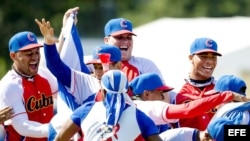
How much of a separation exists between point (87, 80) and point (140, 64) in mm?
1230

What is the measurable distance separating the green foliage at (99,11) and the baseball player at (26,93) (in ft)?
69.0

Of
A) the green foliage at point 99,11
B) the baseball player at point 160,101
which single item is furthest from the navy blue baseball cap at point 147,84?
the green foliage at point 99,11

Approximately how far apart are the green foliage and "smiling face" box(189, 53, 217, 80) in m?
21.6

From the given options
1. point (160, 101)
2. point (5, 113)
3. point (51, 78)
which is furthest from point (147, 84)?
point (51, 78)

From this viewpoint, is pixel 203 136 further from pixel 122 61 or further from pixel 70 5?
pixel 70 5

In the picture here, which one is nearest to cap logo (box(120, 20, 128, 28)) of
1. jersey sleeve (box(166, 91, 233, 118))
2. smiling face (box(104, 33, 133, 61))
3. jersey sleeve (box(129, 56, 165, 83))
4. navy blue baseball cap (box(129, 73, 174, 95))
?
smiling face (box(104, 33, 133, 61))

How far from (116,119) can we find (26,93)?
2.53 meters

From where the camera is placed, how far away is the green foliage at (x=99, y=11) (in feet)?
125

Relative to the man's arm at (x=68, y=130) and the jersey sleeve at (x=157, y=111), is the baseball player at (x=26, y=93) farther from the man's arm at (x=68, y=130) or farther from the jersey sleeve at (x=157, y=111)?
the man's arm at (x=68, y=130)

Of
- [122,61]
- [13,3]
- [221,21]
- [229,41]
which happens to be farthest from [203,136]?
[13,3]

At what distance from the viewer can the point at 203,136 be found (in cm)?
1169

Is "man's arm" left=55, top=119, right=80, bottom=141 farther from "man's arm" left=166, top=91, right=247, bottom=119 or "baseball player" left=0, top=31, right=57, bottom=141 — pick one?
"baseball player" left=0, top=31, right=57, bottom=141

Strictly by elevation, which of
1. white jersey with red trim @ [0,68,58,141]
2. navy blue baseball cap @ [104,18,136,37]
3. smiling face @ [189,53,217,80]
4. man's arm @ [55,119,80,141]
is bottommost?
white jersey with red trim @ [0,68,58,141]

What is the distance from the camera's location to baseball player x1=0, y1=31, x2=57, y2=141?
45.5 feet
